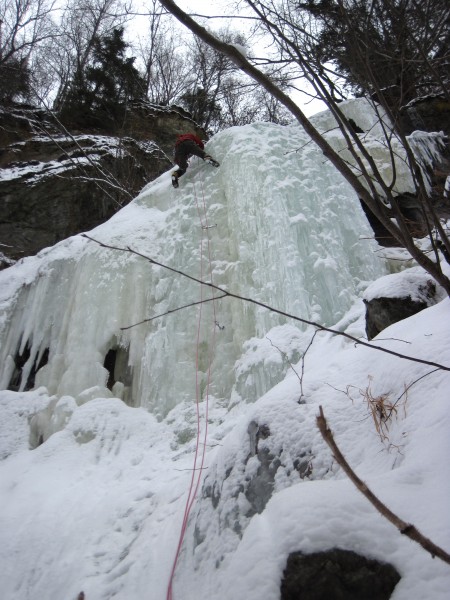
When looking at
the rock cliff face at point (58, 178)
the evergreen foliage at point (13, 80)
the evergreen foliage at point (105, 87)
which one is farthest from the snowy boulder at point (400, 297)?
the evergreen foliage at point (13, 80)

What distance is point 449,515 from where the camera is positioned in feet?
3.09

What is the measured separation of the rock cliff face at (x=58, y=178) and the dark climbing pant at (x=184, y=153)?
2.75 m

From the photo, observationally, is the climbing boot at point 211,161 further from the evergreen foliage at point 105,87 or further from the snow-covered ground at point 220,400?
the evergreen foliage at point 105,87

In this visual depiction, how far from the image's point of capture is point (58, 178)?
9586 mm

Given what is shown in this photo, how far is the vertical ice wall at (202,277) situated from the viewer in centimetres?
438

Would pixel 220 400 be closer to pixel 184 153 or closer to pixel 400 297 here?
pixel 400 297

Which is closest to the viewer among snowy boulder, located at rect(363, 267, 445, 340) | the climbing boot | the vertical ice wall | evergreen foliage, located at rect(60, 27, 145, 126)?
snowy boulder, located at rect(363, 267, 445, 340)

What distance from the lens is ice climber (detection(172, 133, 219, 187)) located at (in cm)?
602

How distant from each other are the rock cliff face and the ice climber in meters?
2.76

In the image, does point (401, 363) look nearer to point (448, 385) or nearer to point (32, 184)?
point (448, 385)

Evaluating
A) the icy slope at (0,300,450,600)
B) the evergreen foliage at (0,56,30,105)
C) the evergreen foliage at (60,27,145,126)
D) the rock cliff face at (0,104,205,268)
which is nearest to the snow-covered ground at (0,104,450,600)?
the icy slope at (0,300,450,600)

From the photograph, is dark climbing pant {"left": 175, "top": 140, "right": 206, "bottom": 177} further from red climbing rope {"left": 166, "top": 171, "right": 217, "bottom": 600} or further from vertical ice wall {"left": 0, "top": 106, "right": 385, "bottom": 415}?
red climbing rope {"left": 166, "top": 171, "right": 217, "bottom": 600}

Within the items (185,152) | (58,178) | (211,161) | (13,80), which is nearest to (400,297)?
(211,161)

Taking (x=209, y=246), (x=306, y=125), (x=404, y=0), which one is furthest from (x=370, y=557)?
(x=209, y=246)
